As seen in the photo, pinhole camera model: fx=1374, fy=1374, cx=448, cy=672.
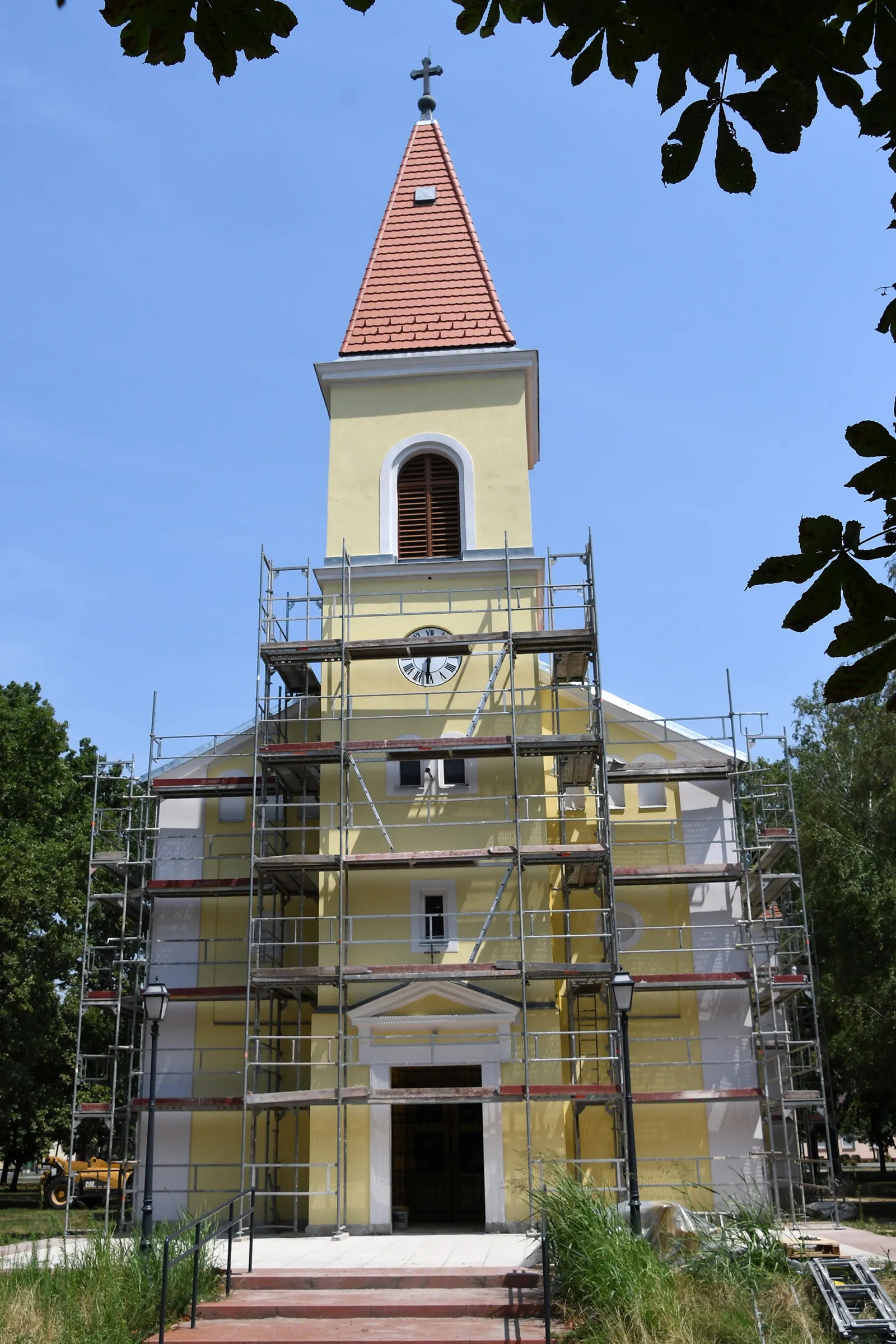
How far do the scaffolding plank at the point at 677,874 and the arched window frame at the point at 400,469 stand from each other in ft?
22.8

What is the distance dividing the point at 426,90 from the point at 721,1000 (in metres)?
22.3

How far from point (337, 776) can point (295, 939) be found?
3473 mm

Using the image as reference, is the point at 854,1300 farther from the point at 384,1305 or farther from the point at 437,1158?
the point at 437,1158

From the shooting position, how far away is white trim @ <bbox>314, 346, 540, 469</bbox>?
27594 mm

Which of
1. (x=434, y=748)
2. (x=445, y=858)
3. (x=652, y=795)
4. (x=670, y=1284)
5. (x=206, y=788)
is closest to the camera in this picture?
(x=670, y=1284)

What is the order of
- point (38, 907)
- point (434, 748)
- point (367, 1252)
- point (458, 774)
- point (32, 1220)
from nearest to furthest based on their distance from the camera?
point (367, 1252)
point (434, 748)
point (458, 774)
point (32, 1220)
point (38, 907)

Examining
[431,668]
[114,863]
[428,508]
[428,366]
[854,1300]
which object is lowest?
[854,1300]

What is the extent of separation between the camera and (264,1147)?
81.9 feet

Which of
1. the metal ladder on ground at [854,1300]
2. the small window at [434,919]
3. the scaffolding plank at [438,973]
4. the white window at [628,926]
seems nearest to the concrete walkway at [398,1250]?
the metal ladder on ground at [854,1300]

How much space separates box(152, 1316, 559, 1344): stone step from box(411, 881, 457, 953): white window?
9.44 metres

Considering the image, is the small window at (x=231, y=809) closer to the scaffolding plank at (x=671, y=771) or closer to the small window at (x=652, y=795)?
the scaffolding plank at (x=671, y=771)

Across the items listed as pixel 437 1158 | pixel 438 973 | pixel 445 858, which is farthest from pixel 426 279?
pixel 437 1158

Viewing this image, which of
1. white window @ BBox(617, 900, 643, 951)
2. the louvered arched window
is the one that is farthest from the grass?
the louvered arched window

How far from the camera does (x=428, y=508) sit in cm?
2741
